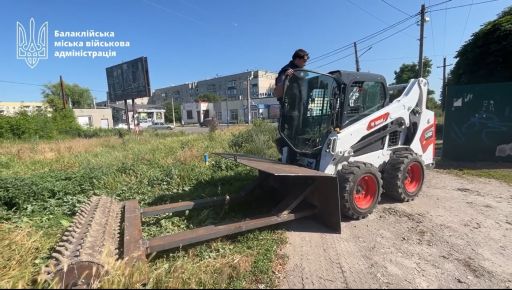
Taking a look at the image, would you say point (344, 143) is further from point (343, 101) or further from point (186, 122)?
point (186, 122)

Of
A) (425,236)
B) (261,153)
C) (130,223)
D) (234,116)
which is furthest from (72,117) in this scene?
(234,116)

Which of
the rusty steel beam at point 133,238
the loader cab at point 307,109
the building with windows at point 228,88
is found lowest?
the rusty steel beam at point 133,238

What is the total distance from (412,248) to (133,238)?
3199 mm

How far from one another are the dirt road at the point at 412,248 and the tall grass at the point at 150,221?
1.49 ft

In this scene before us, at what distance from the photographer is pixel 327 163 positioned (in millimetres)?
4352

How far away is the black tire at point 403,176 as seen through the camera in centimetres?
491

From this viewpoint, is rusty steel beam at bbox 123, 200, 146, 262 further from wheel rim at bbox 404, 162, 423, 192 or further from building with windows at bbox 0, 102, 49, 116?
building with windows at bbox 0, 102, 49, 116

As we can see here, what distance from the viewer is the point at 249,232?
393 centimetres

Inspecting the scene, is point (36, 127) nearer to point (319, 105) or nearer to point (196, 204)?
point (196, 204)

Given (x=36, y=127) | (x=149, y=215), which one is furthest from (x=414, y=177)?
(x=36, y=127)

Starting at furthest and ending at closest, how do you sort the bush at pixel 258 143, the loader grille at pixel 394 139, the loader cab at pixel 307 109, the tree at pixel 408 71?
1. the tree at pixel 408 71
2. the bush at pixel 258 143
3. the loader grille at pixel 394 139
4. the loader cab at pixel 307 109

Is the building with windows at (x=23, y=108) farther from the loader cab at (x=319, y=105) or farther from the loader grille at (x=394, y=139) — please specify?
the loader grille at (x=394, y=139)

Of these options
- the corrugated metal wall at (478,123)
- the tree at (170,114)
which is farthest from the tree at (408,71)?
the tree at (170,114)

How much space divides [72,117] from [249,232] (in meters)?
30.9
